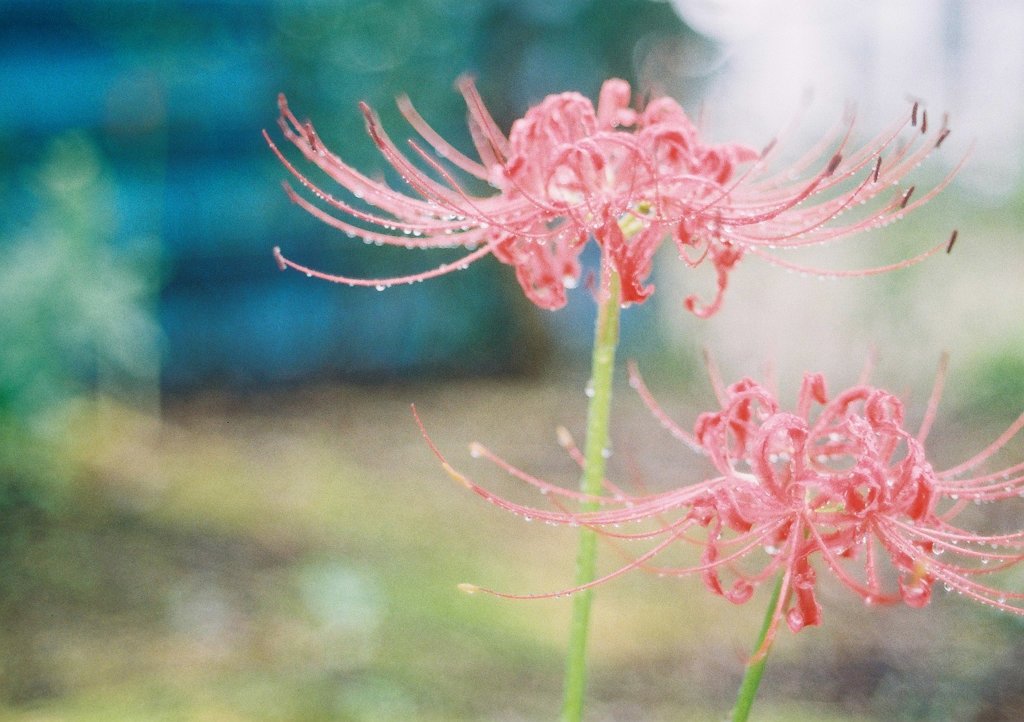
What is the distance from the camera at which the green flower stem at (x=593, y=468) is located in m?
1.29

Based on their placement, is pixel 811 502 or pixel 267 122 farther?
pixel 267 122

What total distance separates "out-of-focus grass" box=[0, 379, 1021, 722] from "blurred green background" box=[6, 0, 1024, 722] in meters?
0.02

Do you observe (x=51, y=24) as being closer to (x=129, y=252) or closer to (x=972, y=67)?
(x=129, y=252)

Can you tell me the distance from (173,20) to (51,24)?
0.66 m

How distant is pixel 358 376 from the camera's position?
666cm

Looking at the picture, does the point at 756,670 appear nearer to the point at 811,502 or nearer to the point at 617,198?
the point at 811,502

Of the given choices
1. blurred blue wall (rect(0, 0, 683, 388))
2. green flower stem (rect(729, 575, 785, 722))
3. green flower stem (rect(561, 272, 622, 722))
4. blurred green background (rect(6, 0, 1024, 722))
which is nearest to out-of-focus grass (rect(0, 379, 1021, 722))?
blurred green background (rect(6, 0, 1024, 722))

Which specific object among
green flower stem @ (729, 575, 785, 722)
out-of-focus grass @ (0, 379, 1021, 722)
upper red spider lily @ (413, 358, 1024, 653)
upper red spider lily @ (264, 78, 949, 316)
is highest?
upper red spider lily @ (264, 78, 949, 316)

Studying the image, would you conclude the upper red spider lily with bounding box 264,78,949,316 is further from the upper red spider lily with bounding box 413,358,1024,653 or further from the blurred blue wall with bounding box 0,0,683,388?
the blurred blue wall with bounding box 0,0,683,388

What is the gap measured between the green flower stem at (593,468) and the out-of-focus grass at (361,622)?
1761 mm

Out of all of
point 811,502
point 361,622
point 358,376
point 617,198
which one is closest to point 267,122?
point 358,376

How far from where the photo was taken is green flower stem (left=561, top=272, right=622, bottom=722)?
1.29m

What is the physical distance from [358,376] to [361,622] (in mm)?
3251

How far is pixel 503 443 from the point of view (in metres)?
6.02
